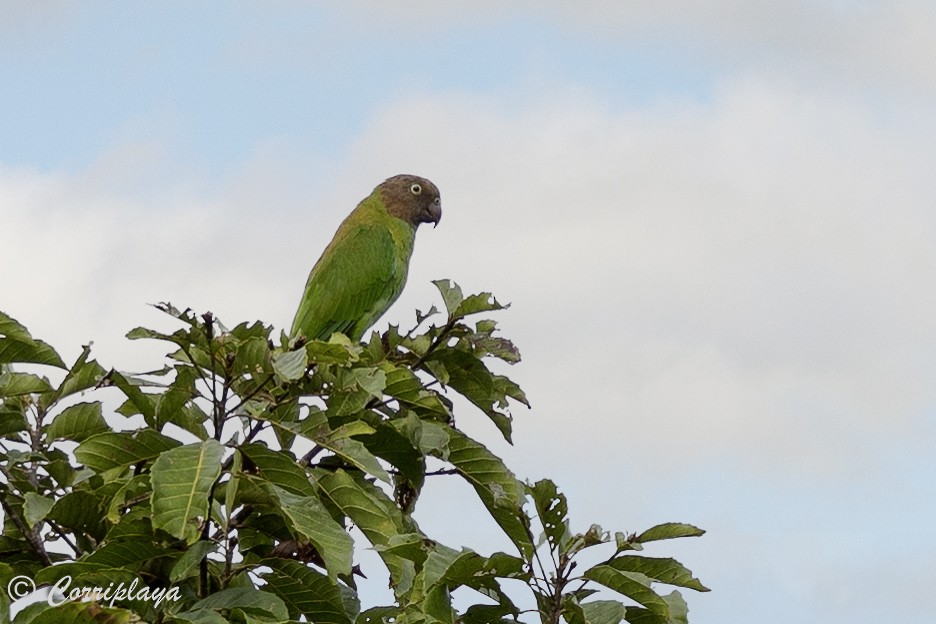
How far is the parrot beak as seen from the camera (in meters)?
9.65

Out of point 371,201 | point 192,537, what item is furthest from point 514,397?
point 371,201

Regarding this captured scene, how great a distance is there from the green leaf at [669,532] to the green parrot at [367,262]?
4756mm

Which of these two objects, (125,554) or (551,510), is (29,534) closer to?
(125,554)

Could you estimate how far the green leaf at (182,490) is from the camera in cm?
313

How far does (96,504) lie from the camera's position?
3619mm

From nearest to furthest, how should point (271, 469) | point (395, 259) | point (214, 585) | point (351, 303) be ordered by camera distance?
point (271, 469)
point (214, 585)
point (351, 303)
point (395, 259)

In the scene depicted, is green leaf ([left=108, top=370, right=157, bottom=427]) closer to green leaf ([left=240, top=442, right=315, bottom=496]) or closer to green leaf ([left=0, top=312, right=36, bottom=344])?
green leaf ([left=0, top=312, right=36, bottom=344])

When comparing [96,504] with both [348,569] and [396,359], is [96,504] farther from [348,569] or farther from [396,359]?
[396,359]

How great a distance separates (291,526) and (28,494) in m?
0.86

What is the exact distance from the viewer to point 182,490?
3.18 m

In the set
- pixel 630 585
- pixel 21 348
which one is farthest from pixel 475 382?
pixel 21 348

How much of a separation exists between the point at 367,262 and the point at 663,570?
17.7ft

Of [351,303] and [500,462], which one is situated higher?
[351,303]

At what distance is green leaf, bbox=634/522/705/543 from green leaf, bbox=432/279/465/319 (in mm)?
1133
